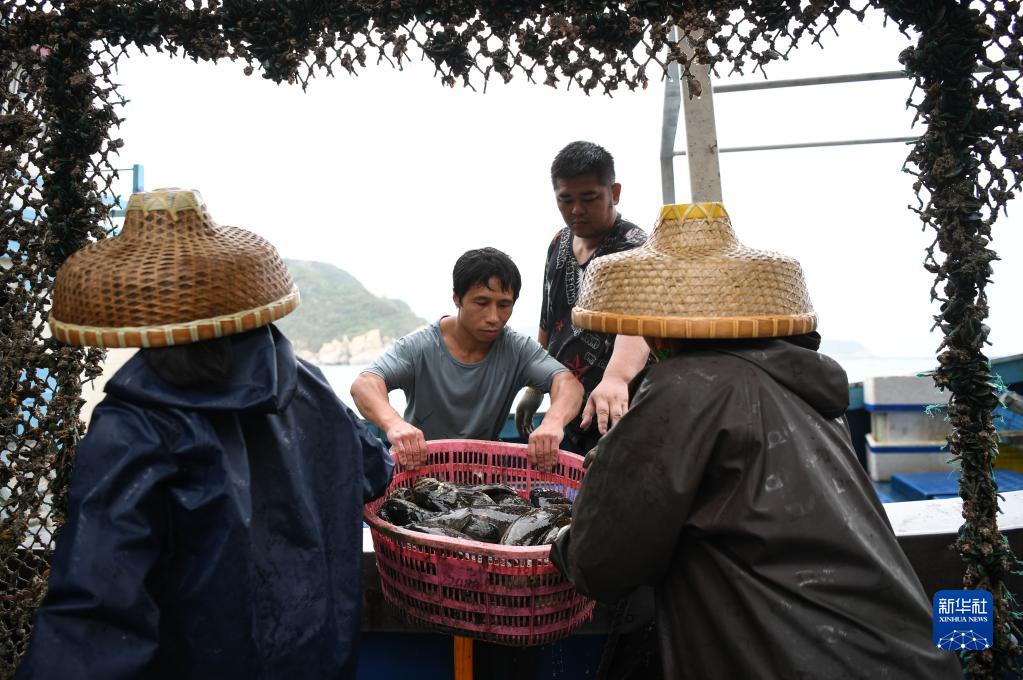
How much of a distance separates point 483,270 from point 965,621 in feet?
7.44

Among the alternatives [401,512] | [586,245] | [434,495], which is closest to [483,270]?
[586,245]

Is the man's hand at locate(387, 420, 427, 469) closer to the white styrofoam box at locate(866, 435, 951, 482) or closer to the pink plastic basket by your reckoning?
the pink plastic basket

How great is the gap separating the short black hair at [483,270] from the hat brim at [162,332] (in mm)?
1573

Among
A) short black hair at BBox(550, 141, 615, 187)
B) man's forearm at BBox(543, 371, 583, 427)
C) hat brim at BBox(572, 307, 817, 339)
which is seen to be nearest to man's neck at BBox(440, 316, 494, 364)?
man's forearm at BBox(543, 371, 583, 427)

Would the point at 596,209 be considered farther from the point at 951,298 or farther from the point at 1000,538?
the point at 1000,538

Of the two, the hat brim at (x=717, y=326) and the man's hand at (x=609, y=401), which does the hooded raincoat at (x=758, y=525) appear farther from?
the man's hand at (x=609, y=401)

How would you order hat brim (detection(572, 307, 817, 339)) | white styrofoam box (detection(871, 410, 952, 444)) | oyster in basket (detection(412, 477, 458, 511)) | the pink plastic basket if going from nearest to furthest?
1. hat brim (detection(572, 307, 817, 339))
2. the pink plastic basket
3. oyster in basket (detection(412, 477, 458, 511))
4. white styrofoam box (detection(871, 410, 952, 444))

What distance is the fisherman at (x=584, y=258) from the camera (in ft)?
10.6

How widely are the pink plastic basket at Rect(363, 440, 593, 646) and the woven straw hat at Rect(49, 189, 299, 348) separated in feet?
2.96

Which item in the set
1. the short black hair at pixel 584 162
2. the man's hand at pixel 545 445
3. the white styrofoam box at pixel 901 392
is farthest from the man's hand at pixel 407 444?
the white styrofoam box at pixel 901 392

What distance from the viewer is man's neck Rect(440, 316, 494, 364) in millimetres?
3461

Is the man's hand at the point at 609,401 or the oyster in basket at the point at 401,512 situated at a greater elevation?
the man's hand at the point at 609,401

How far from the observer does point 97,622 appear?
149 centimetres

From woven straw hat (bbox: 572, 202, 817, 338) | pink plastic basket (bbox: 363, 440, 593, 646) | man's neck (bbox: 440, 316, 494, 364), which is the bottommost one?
pink plastic basket (bbox: 363, 440, 593, 646)
